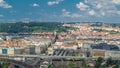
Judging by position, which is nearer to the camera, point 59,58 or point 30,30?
point 59,58

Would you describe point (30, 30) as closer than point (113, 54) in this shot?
No

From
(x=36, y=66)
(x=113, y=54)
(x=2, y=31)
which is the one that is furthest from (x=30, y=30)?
(x=36, y=66)

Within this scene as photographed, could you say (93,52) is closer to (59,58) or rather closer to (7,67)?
(59,58)

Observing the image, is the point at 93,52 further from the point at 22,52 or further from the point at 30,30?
the point at 30,30

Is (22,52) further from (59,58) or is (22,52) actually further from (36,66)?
(36,66)

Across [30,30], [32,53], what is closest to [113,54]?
[32,53]

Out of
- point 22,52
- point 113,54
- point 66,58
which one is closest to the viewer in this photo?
point 66,58

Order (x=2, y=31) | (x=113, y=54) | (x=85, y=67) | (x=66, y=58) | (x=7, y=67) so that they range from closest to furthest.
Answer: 1. (x=7, y=67)
2. (x=85, y=67)
3. (x=66, y=58)
4. (x=113, y=54)
5. (x=2, y=31)

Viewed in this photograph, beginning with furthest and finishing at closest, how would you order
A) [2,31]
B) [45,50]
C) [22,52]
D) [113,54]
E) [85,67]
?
[2,31]
[45,50]
[22,52]
[113,54]
[85,67]

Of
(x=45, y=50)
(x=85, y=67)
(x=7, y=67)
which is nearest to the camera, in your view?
(x=7, y=67)
